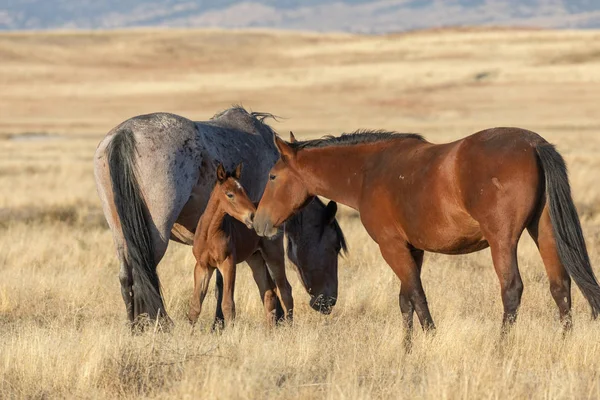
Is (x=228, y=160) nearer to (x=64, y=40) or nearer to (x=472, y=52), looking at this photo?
(x=472, y=52)

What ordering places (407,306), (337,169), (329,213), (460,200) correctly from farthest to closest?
1. (329,213)
2. (337,169)
3. (407,306)
4. (460,200)

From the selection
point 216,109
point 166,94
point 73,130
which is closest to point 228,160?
point 73,130

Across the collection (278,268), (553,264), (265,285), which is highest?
(553,264)

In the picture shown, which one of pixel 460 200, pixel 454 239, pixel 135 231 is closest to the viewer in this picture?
pixel 460 200

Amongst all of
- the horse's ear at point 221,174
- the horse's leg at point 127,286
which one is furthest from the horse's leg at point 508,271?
the horse's leg at point 127,286

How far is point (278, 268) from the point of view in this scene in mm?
8219

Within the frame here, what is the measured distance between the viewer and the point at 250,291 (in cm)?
909

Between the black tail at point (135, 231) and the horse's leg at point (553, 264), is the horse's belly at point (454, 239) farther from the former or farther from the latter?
the black tail at point (135, 231)

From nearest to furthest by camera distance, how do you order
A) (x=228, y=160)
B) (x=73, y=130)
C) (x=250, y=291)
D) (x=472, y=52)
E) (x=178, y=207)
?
(x=178, y=207) < (x=228, y=160) < (x=250, y=291) < (x=73, y=130) < (x=472, y=52)

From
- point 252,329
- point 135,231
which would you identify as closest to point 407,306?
point 252,329

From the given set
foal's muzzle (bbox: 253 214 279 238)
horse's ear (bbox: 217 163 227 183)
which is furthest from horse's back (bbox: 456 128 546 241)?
horse's ear (bbox: 217 163 227 183)

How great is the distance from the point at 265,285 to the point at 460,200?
Result: 96.3 inches

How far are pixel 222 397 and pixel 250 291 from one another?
156 inches

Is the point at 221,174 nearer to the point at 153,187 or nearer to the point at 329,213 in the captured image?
the point at 153,187
